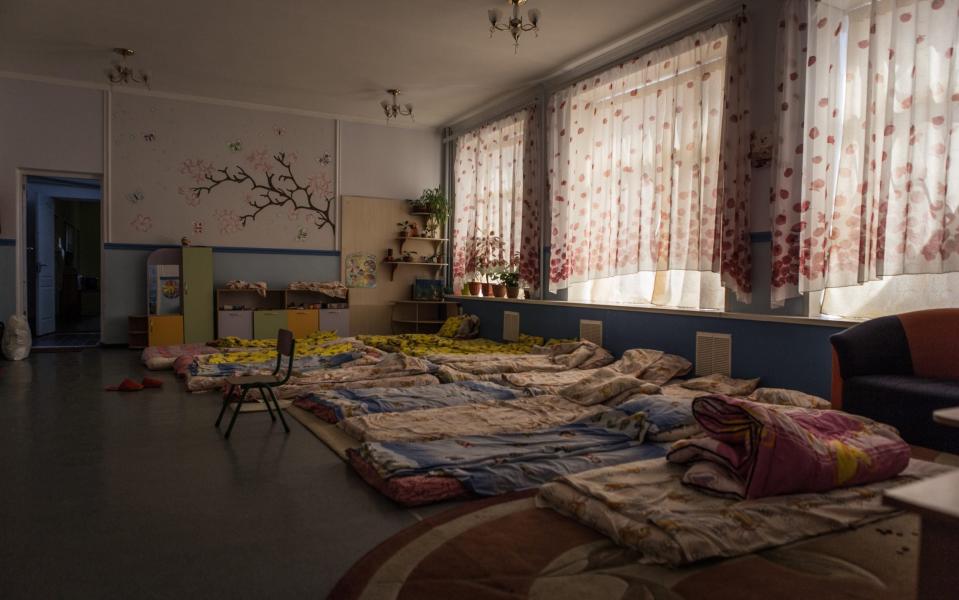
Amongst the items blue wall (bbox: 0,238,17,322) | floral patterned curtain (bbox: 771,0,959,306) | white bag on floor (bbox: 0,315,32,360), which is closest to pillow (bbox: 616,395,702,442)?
floral patterned curtain (bbox: 771,0,959,306)

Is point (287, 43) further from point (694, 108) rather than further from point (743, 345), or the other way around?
point (743, 345)

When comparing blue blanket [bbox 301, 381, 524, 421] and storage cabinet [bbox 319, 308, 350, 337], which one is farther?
storage cabinet [bbox 319, 308, 350, 337]

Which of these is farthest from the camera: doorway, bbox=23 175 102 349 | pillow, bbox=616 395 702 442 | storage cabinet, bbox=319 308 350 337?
doorway, bbox=23 175 102 349

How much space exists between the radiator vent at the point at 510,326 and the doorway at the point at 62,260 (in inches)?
208

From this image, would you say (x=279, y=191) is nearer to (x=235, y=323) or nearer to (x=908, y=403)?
(x=235, y=323)

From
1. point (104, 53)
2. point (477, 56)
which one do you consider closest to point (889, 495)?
point (477, 56)

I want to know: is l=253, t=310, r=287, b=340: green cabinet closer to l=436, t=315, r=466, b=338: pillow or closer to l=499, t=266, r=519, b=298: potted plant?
l=436, t=315, r=466, b=338: pillow

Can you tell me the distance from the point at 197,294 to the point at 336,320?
178 cm

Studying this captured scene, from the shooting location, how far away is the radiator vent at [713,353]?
181 inches

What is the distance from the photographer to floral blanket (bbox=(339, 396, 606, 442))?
128 inches

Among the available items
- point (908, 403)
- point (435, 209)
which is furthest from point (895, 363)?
point (435, 209)

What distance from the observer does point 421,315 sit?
29.2ft

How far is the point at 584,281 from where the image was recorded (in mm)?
6219

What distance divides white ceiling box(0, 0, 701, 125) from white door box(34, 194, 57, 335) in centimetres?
297
